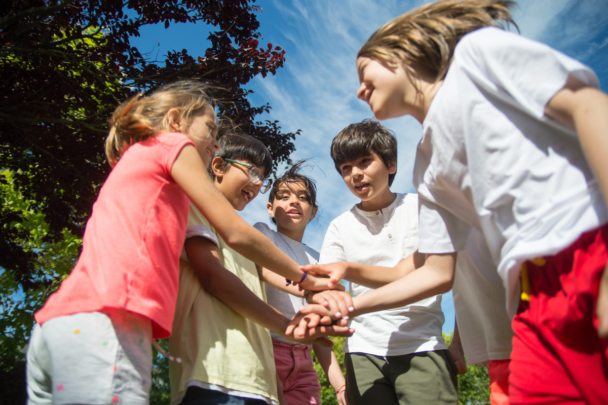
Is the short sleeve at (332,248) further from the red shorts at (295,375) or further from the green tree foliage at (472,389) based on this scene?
the green tree foliage at (472,389)

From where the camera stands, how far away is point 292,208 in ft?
11.7

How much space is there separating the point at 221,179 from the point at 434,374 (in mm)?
1905

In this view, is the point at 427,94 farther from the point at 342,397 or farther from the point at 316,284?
the point at 342,397

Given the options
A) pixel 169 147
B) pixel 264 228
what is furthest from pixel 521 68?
pixel 264 228

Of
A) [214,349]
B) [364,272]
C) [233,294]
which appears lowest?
[214,349]

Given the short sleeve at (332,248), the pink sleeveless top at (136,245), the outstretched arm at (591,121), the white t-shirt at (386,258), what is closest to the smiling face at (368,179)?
the white t-shirt at (386,258)

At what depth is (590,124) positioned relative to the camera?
0.99 meters

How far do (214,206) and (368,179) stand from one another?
160 cm

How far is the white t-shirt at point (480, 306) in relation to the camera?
71.2 inches

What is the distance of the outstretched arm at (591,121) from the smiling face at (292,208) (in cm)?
256

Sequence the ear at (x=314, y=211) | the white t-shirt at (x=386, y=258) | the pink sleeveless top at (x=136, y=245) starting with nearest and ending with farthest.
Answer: the pink sleeveless top at (x=136, y=245)
the white t-shirt at (x=386, y=258)
the ear at (x=314, y=211)

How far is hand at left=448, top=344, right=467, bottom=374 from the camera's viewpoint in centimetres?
254

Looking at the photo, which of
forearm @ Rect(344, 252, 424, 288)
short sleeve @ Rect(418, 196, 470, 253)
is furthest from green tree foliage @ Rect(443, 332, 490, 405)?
short sleeve @ Rect(418, 196, 470, 253)

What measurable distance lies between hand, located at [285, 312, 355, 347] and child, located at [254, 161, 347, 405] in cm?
7
